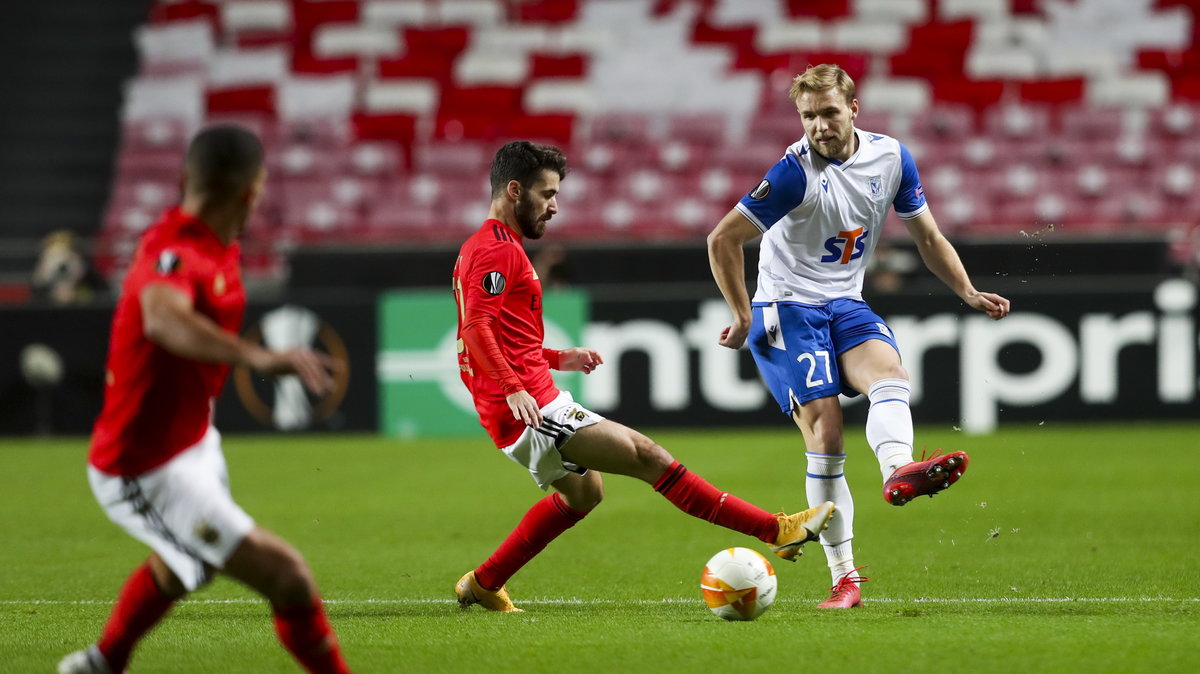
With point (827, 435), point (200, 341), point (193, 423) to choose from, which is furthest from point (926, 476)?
point (200, 341)

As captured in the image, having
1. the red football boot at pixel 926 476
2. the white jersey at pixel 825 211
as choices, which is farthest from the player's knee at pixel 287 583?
the white jersey at pixel 825 211

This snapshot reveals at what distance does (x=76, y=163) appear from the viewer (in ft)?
71.0

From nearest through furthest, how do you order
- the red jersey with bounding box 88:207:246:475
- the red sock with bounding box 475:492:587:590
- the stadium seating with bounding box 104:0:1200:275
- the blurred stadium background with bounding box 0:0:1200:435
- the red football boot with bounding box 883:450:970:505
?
the red jersey with bounding box 88:207:246:475, the red football boot with bounding box 883:450:970:505, the red sock with bounding box 475:492:587:590, the blurred stadium background with bounding box 0:0:1200:435, the stadium seating with bounding box 104:0:1200:275

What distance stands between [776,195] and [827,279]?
0.45m

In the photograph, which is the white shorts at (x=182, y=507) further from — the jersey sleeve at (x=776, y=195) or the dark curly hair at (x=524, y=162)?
the jersey sleeve at (x=776, y=195)

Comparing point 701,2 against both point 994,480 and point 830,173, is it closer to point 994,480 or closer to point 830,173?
point 994,480

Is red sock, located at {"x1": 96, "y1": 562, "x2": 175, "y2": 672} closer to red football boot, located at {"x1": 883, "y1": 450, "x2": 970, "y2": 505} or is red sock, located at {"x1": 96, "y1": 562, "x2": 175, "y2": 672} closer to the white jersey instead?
red football boot, located at {"x1": 883, "y1": 450, "x2": 970, "y2": 505}

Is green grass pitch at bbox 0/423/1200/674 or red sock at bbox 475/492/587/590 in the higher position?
red sock at bbox 475/492/587/590

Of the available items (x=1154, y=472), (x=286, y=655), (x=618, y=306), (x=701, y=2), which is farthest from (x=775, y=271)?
(x=701, y=2)

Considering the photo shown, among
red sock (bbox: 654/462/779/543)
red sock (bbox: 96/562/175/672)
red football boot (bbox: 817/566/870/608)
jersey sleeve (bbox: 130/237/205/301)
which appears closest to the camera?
jersey sleeve (bbox: 130/237/205/301)

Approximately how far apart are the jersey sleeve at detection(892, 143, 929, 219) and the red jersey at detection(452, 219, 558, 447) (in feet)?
5.21

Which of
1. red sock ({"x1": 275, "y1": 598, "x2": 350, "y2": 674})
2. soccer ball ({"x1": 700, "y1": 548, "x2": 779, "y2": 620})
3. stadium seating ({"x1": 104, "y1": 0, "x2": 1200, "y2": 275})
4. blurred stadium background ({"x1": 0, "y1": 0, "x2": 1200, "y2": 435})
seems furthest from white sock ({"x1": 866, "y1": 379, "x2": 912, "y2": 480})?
stadium seating ({"x1": 104, "y1": 0, "x2": 1200, "y2": 275})

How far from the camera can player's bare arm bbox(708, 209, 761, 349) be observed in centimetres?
567

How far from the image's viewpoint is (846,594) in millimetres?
5656
